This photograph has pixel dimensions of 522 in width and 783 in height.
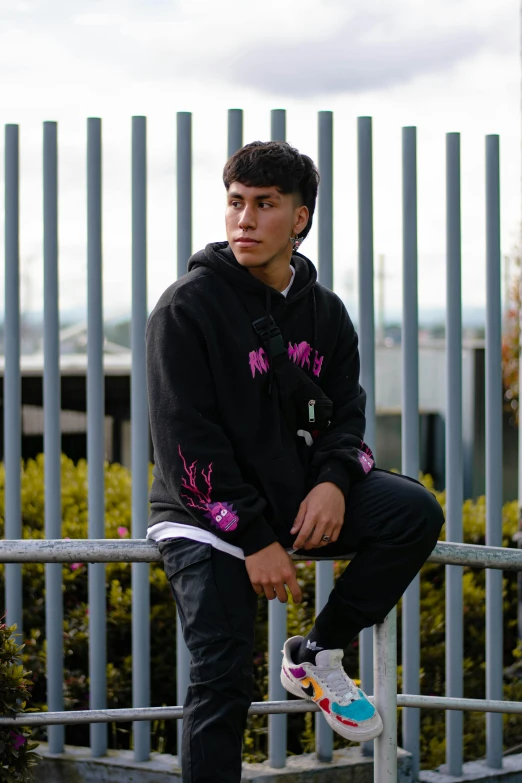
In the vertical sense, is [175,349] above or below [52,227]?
below

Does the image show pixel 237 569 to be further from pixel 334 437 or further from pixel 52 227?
pixel 52 227

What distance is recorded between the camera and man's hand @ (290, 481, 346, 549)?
7.89 feet

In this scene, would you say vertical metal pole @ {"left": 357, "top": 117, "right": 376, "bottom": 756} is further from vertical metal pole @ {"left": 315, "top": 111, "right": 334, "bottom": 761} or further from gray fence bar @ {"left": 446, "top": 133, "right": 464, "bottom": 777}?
gray fence bar @ {"left": 446, "top": 133, "right": 464, "bottom": 777}

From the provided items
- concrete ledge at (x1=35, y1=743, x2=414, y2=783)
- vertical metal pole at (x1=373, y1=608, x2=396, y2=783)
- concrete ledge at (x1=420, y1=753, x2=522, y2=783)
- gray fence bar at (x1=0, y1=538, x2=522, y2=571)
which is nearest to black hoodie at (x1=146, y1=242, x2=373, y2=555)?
gray fence bar at (x1=0, y1=538, x2=522, y2=571)

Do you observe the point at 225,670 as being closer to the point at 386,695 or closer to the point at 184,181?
the point at 386,695

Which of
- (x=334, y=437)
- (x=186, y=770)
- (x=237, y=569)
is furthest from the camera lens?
(x=334, y=437)

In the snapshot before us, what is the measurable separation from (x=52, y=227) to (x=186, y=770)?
200 cm

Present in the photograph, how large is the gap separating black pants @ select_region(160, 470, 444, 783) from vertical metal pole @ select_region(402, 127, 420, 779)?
1.07 meters

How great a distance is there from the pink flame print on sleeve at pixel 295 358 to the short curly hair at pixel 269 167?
1.35 feet

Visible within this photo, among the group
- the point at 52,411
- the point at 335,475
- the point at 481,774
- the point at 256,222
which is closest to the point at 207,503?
the point at 335,475

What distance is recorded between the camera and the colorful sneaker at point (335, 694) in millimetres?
2404

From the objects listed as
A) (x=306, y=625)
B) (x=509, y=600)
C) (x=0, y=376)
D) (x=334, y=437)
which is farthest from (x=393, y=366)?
(x=334, y=437)

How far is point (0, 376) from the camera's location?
10703mm

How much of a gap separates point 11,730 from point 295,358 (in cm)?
120
